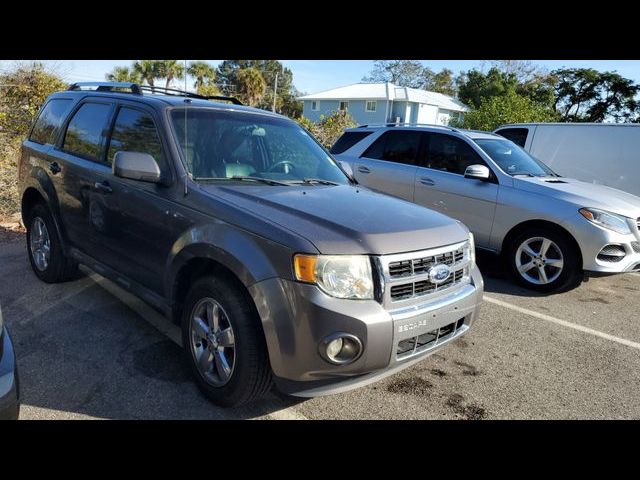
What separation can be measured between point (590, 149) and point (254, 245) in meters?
8.50

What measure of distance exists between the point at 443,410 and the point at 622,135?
25.4ft

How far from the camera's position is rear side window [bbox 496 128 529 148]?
960 centimetres

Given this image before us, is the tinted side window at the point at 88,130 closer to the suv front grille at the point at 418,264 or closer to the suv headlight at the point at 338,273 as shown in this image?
the suv headlight at the point at 338,273

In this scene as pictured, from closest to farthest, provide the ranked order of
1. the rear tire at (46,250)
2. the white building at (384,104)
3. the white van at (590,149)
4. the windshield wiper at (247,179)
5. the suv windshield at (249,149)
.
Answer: the windshield wiper at (247,179) → the suv windshield at (249,149) → the rear tire at (46,250) → the white van at (590,149) → the white building at (384,104)

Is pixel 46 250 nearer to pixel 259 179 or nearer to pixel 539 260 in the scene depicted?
pixel 259 179

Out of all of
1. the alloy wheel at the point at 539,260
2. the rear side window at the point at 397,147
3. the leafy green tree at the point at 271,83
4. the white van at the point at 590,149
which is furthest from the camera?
the leafy green tree at the point at 271,83

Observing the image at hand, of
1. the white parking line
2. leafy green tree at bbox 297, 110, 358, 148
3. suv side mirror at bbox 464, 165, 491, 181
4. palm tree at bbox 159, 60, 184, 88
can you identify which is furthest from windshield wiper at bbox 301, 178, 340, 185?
palm tree at bbox 159, 60, 184, 88

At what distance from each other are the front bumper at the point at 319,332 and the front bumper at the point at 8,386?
1.14 meters

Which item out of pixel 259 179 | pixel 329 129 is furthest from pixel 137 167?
pixel 329 129

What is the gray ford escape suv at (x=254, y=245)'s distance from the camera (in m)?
2.42

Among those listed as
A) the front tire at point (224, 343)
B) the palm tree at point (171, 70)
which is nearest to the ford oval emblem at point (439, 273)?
the front tire at point (224, 343)

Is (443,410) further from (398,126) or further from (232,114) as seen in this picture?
(398,126)

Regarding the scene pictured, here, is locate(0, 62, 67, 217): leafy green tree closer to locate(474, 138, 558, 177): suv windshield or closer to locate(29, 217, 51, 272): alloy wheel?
locate(29, 217, 51, 272): alloy wheel
